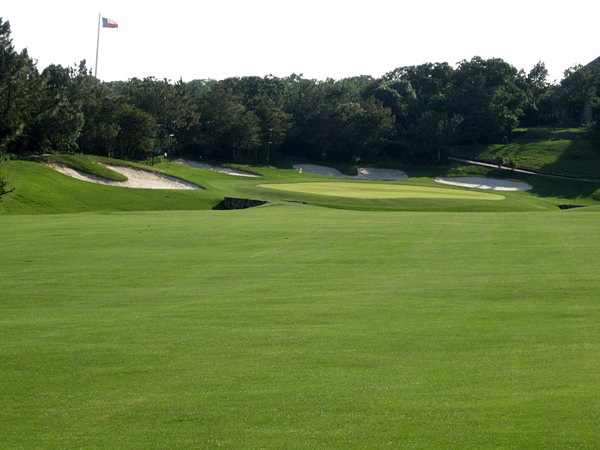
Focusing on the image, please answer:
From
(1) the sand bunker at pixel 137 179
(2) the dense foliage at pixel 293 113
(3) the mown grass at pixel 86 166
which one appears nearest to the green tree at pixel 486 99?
(2) the dense foliage at pixel 293 113

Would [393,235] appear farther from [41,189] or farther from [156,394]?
[41,189]

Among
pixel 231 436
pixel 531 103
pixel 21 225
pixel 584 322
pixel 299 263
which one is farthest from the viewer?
pixel 531 103

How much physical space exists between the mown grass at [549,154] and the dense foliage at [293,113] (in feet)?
12.8

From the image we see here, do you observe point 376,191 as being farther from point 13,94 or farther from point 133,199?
point 13,94

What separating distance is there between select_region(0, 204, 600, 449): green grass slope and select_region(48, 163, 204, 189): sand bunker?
35.8 meters

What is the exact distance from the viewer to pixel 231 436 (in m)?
9.53

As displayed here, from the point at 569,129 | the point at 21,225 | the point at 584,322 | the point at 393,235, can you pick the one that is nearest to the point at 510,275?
the point at 584,322

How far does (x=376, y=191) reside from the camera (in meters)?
68.9

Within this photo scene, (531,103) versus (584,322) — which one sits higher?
(531,103)

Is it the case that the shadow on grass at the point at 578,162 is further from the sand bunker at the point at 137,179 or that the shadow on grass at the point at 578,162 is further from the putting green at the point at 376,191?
the sand bunker at the point at 137,179

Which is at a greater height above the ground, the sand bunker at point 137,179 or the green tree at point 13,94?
the green tree at point 13,94

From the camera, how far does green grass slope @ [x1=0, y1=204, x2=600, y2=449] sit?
9.75 meters

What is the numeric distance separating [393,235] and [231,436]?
874 inches

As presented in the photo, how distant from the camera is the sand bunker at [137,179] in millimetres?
62562
